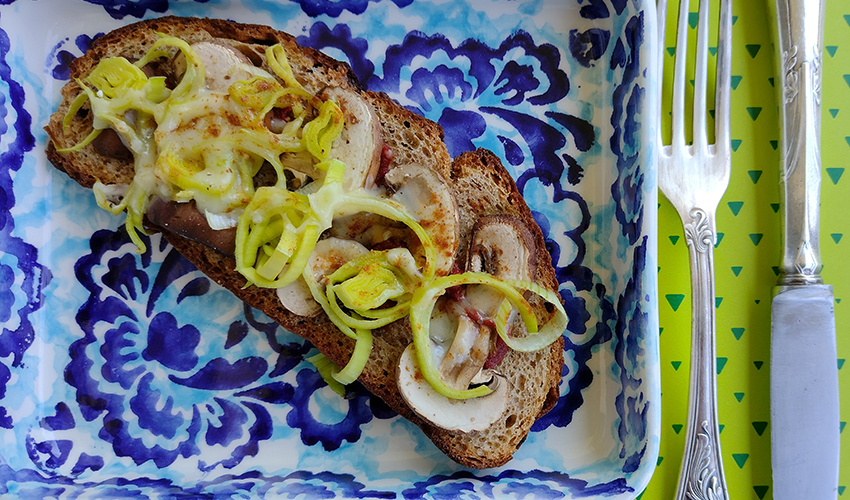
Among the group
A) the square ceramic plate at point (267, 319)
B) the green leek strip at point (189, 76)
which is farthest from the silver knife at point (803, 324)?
the green leek strip at point (189, 76)

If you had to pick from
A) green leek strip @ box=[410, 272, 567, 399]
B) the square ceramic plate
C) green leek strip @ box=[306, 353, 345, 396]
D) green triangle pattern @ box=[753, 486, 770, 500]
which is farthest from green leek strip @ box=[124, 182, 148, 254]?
green triangle pattern @ box=[753, 486, 770, 500]

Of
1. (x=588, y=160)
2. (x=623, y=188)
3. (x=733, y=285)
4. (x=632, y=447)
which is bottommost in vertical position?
(x=632, y=447)

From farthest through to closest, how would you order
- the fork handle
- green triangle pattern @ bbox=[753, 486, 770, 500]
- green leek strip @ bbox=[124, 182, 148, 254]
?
green triangle pattern @ bbox=[753, 486, 770, 500] → the fork handle → green leek strip @ bbox=[124, 182, 148, 254]

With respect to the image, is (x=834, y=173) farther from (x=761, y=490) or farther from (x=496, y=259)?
(x=496, y=259)

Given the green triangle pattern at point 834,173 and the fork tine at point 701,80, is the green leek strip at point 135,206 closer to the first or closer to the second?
the fork tine at point 701,80

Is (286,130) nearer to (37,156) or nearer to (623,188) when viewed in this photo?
(37,156)

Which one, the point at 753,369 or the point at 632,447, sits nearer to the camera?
the point at 632,447

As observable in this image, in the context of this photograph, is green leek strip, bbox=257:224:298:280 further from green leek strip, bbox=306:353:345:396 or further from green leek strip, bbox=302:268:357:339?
green leek strip, bbox=306:353:345:396

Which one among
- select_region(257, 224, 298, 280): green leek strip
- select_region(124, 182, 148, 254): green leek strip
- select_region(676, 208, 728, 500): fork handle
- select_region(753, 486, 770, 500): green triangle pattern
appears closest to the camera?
select_region(257, 224, 298, 280): green leek strip

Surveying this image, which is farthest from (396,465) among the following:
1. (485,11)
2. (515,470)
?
(485,11)
